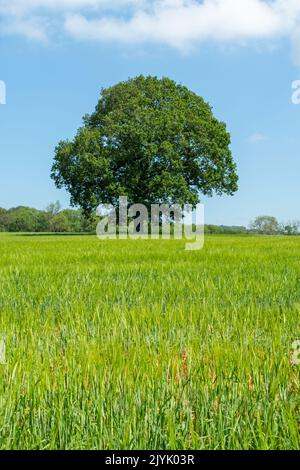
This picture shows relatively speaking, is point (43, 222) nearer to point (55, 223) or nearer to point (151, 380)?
point (55, 223)

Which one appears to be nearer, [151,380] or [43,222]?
[151,380]

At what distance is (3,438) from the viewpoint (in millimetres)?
1605

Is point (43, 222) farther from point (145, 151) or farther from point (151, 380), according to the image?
point (151, 380)

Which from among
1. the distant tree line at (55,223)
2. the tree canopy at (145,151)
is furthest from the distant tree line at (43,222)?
the tree canopy at (145,151)

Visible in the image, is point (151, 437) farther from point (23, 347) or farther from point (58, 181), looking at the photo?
point (58, 181)

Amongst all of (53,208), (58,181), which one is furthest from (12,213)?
(58,181)

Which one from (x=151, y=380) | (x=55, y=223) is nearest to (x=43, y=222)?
(x=55, y=223)

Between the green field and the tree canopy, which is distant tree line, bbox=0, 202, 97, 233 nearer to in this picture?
the tree canopy

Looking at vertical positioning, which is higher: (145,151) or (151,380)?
(145,151)

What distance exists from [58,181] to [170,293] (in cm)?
3875

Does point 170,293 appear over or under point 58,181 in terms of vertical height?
under

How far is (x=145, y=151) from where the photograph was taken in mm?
38406

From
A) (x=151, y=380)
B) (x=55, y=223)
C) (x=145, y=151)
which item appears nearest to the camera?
(x=151, y=380)

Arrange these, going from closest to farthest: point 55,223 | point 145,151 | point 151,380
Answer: point 151,380
point 145,151
point 55,223
